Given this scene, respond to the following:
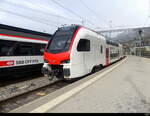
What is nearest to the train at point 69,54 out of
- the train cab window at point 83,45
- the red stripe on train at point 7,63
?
the train cab window at point 83,45

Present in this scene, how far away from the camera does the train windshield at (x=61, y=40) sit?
6.35 metres

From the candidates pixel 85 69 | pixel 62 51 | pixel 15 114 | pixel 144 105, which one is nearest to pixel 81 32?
pixel 62 51

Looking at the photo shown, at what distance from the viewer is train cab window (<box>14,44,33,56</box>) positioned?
762cm

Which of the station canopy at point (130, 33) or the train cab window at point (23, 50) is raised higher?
the station canopy at point (130, 33)

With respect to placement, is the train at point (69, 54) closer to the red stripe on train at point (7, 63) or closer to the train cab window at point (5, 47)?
the red stripe on train at point (7, 63)

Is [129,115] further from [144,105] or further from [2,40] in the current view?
[2,40]

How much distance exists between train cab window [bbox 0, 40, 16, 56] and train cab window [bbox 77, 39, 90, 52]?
3.80 metres

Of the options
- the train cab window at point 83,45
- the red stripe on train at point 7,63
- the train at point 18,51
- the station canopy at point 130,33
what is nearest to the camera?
the train cab window at point 83,45

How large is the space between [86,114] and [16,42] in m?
6.24

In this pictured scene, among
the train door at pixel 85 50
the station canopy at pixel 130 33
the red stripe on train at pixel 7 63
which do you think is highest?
the station canopy at pixel 130 33

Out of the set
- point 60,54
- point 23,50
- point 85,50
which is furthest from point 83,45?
point 23,50

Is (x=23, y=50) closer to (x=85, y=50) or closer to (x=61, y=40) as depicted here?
(x=61, y=40)

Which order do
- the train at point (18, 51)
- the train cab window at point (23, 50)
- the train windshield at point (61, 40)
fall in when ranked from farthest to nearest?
the train cab window at point (23, 50), the train at point (18, 51), the train windshield at point (61, 40)

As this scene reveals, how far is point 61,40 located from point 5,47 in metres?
2.99
